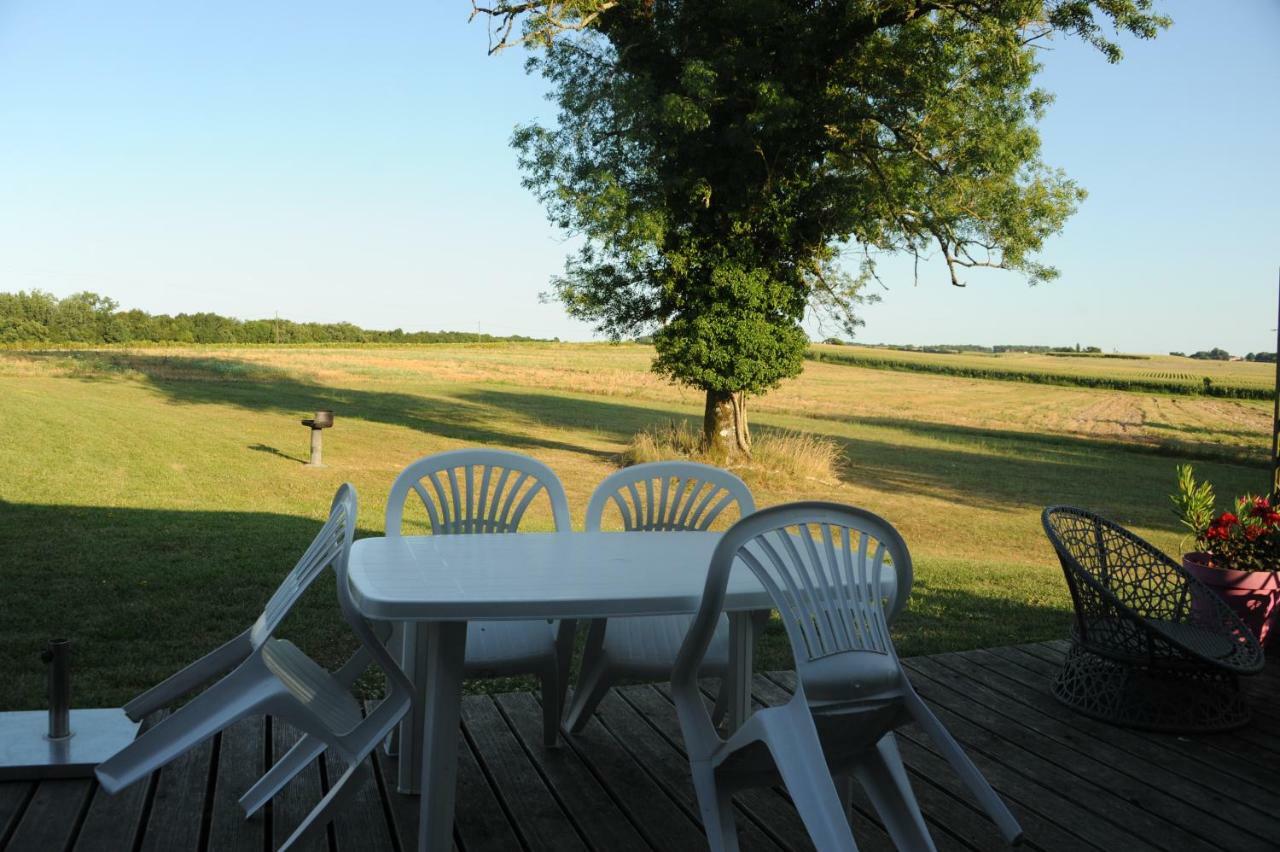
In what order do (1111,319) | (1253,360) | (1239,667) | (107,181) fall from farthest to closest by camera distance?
(1253,360) → (1111,319) → (107,181) → (1239,667)

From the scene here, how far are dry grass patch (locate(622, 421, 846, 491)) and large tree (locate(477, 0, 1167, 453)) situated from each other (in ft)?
3.70

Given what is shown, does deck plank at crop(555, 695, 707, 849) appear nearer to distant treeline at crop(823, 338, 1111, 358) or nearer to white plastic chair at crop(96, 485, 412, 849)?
white plastic chair at crop(96, 485, 412, 849)

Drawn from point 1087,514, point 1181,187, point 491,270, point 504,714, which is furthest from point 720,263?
point 1181,187

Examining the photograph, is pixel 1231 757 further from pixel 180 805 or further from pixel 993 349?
pixel 993 349

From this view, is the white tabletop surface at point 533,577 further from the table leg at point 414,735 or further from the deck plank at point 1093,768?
the deck plank at point 1093,768

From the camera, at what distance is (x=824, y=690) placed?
2.03m

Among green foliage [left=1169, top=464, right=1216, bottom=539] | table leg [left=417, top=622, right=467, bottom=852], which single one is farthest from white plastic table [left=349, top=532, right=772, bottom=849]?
green foliage [left=1169, top=464, right=1216, bottom=539]

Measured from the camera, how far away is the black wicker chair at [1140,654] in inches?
132

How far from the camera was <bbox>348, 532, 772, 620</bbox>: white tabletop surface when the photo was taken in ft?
6.73

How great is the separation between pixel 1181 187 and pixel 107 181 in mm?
32627

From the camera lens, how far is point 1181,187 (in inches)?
1287

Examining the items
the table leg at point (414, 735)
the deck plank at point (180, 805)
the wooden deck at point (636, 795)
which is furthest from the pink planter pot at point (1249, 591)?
the deck plank at point (180, 805)

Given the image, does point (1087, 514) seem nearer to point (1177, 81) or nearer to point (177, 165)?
point (1177, 81)

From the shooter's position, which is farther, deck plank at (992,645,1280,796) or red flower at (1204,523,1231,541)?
red flower at (1204,523,1231,541)
